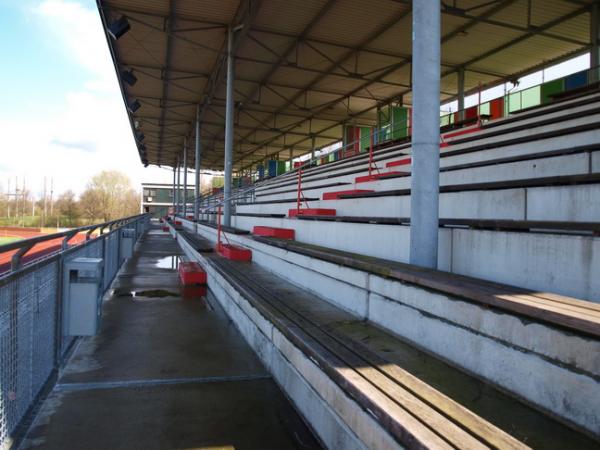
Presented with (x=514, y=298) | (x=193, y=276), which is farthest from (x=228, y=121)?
(x=514, y=298)

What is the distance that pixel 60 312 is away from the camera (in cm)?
405

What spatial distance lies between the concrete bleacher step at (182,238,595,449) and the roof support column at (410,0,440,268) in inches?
33.6

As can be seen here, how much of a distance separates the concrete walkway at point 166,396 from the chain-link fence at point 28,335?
0.48ft

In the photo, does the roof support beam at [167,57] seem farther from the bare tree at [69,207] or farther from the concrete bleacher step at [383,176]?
the bare tree at [69,207]

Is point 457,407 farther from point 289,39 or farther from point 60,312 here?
point 289,39

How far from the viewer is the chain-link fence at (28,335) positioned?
266cm

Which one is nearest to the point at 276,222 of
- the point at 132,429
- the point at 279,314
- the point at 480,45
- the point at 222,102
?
the point at 279,314

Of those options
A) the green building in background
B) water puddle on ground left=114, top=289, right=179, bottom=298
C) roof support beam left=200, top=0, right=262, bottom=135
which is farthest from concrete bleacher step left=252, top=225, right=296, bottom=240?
the green building in background

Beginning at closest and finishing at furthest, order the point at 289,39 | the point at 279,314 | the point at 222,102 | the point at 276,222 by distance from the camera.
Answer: the point at 279,314 < the point at 276,222 < the point at 289,39 < the point at 222,102

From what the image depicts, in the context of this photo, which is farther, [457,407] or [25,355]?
[25,355]

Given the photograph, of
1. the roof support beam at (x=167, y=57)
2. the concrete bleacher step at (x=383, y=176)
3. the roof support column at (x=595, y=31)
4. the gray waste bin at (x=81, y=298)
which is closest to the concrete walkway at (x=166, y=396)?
the gray waste bin at (x=81, y=298)

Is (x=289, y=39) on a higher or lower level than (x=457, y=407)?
higher

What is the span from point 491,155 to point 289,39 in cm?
1003

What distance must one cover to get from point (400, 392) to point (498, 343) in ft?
2.01
